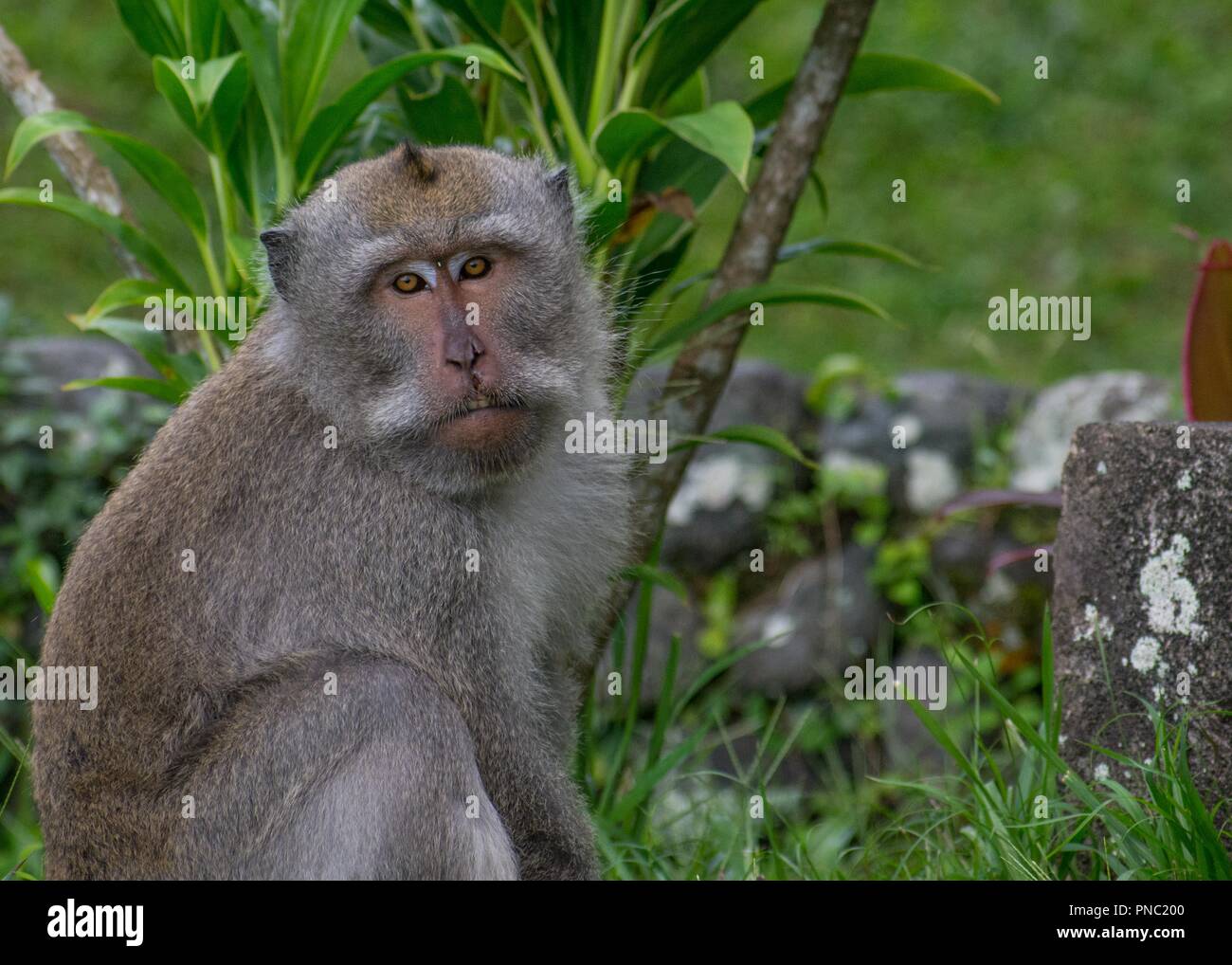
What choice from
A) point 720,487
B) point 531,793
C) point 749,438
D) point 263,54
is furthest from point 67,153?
point 720,487

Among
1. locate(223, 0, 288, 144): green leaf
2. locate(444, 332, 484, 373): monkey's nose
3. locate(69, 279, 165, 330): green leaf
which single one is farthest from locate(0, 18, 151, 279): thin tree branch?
locate(444, 332, 484, 373): monkey's nose

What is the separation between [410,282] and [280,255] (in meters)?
0.47

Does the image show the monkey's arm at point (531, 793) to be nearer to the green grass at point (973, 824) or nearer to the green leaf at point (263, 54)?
the green grass at point (973, 824)

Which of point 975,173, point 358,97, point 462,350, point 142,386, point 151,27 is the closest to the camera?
point 462,350

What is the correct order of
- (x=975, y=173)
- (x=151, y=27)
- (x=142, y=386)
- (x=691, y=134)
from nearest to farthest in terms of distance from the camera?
(x=691, y=134)
(x=142, y=386)
(x=151, y=27)
(x=975, y=173)

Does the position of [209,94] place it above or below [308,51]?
below

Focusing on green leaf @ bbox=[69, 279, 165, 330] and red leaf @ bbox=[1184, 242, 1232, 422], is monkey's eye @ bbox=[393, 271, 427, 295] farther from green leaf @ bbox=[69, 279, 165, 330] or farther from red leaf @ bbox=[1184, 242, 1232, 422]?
red leaf @ bbox=[1184, 242, 1232, 422]

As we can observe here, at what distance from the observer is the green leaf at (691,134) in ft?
14.3

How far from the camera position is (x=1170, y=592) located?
4047mm

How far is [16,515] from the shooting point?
745 centimetres

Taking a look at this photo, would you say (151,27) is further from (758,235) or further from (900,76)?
(900,76)

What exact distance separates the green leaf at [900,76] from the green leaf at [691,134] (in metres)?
0.81

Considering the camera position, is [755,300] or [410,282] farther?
[755,300]

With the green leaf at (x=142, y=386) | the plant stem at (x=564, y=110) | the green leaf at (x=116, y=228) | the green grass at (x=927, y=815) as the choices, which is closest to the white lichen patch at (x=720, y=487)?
the green grass at (x=927, y=815)
